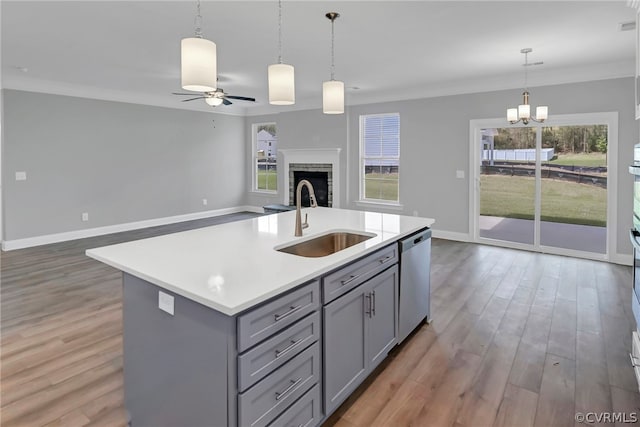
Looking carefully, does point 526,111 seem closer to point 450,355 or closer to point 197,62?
point 450,355

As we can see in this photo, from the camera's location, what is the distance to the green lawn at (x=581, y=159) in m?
5.13

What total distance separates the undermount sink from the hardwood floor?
0.87 metres

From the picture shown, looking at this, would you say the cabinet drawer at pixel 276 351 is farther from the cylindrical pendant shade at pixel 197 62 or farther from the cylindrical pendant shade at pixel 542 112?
the cylindrical pendant shade at pixel 542 112

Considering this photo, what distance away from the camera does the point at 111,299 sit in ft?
12.2

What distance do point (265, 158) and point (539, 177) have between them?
601cm

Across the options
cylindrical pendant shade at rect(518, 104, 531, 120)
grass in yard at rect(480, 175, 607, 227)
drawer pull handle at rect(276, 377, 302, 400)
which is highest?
cylindrical pendant shade at rect(518, 104, 531, 120)

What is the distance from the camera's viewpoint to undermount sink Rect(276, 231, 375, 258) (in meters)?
2.58

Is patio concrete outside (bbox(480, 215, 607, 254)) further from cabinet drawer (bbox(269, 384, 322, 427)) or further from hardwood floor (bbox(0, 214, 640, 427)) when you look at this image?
cabinet drawer (bbox(269, 384, 322, 427))

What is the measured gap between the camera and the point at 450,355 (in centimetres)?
270

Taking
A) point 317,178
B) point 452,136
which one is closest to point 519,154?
point 452,136

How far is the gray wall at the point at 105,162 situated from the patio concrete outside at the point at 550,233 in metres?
5.97

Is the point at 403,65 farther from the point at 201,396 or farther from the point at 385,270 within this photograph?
the point at 201,396

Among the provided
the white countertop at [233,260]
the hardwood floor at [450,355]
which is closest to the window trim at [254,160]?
the hardwood floor at [450,355]

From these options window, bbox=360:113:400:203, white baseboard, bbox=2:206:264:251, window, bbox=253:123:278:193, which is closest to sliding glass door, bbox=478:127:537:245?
window, bbox=360:113:400:203
